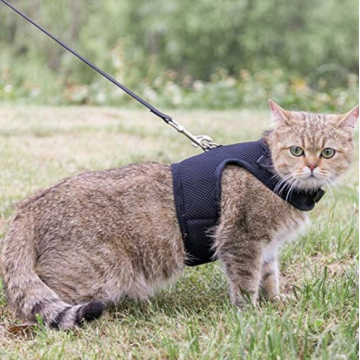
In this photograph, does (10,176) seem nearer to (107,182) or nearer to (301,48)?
(107,182)

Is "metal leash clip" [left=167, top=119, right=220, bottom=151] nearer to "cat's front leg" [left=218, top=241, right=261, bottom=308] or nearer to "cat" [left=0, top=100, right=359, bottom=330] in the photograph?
"cat" [left=0, top=100, right=359, bottom=330]

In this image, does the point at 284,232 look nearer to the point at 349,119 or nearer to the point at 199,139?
the point at 349,119

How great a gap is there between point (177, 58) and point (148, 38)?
1317 mm

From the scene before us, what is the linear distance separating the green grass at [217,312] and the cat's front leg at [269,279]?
0.29 feet

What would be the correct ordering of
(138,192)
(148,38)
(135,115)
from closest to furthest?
(138,192) → (135,115) → (148,38)

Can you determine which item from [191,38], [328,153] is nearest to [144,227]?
[328,153]

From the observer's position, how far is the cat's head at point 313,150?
9.43ft

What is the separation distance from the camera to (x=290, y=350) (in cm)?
223

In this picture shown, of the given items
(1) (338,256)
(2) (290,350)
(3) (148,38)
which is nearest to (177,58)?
(3) (148,38)

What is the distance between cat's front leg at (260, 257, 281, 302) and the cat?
0.15m

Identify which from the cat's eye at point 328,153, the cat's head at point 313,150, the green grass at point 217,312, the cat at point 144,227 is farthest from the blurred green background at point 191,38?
the cat's eye at point 328,153

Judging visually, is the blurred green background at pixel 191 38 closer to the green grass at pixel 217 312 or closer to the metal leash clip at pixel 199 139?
the green grass at pixel 217 312

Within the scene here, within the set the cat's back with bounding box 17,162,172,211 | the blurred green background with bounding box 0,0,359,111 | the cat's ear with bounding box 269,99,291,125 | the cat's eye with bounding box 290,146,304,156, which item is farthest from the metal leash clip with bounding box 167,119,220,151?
the blurred green background with bounding box 0,0,359,111

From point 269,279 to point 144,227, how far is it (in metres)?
0.74
